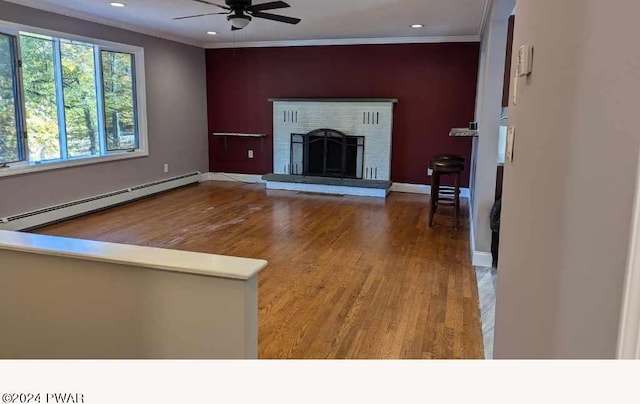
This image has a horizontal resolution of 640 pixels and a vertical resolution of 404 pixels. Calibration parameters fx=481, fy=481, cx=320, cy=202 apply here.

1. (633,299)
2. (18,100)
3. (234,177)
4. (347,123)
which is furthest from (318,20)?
(633,299)

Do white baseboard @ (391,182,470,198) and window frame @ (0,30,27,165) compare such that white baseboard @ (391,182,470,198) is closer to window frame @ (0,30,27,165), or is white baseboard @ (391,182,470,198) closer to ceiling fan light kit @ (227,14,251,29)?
ceiling fan light kit @ (227,14,251,29)

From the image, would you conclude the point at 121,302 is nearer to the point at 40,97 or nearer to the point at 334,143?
the point at 40,97

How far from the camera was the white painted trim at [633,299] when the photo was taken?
22.9 inches

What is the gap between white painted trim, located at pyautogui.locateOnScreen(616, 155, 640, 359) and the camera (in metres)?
0.58

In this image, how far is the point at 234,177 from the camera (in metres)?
8.43

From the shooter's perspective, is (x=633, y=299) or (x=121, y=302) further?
(x=121, y=302)

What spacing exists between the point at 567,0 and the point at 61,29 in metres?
5.74

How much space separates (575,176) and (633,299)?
0.37 metres

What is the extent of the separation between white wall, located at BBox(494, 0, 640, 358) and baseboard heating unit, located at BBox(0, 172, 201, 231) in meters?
5.02

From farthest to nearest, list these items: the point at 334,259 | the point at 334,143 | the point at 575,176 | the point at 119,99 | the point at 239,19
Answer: the point at 334,143, the point at 119,99, the point at 239,19, the point at 334,259, the point at 575,176

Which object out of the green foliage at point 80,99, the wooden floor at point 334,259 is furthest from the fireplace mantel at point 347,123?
the green foliage at point 80,99

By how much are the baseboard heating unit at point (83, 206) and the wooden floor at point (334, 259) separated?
17 centimetres

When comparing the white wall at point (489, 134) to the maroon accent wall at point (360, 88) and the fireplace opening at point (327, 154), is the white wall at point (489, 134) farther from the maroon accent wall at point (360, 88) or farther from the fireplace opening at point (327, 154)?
the fireplace opening at point (327, 154)
